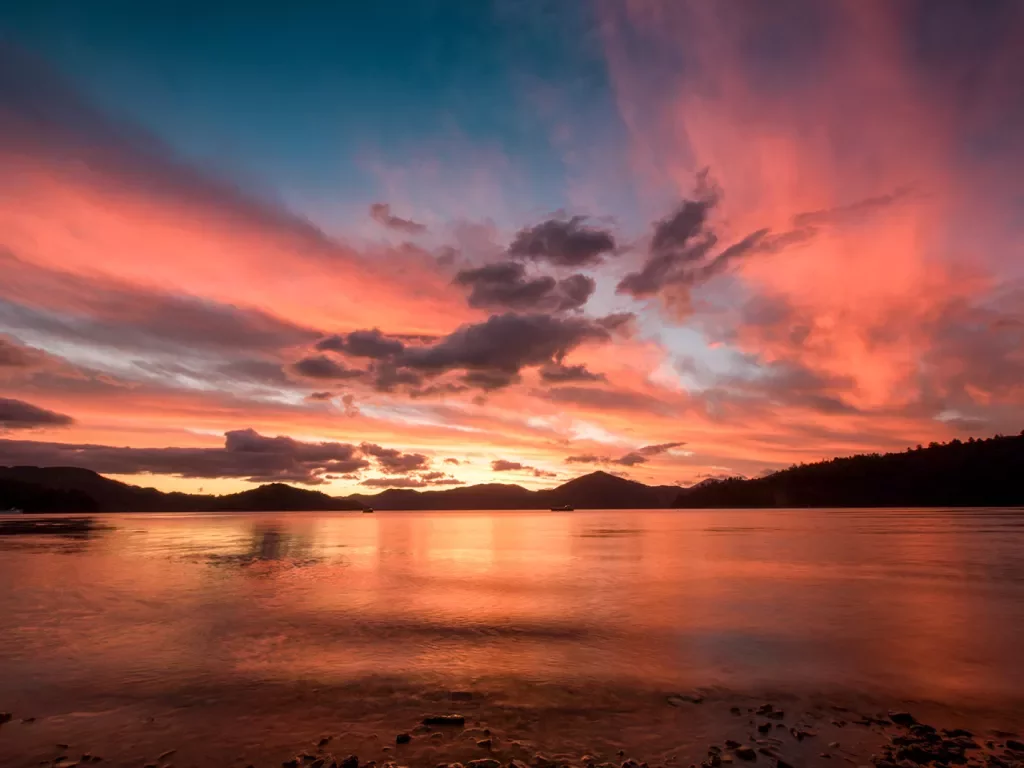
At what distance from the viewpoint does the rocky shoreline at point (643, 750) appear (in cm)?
1134

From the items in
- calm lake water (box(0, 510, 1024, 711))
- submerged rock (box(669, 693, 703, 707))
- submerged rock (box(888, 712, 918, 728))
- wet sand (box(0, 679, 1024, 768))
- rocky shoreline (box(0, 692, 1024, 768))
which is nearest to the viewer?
rocky shoreline (box(0, 692, 1024, 768))

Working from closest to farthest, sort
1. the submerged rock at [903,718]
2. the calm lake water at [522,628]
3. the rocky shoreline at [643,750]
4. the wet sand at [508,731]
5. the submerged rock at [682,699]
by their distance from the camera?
the rocky shoreline at [643,750]
the wet sand at [508,731]
the submerged rock at [903,718]
the submerged rock at [682,699]
the calm lake water at [522,628]

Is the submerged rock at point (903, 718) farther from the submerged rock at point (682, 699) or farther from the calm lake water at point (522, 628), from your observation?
the submerged rock at point (682, 699)

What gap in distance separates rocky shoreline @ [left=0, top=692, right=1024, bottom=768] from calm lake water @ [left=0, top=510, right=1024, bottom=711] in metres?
3.10

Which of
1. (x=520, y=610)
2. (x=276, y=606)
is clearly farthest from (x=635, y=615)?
(x=276, y=606)

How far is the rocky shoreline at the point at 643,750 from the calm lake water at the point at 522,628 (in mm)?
3104

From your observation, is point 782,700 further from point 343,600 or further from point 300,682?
point 343,600

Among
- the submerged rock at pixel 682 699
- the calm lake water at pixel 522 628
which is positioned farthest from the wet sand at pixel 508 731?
the calm lake water at pixel 522 628

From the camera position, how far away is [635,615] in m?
27.5

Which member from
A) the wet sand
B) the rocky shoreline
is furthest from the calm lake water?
the rocky shoreline

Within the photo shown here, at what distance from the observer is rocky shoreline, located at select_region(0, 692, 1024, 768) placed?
11.3 metres

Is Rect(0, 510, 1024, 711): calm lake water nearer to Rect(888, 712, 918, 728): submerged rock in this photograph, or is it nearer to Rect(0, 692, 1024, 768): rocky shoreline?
Rect(888, 712, 918, 728): submerged rock

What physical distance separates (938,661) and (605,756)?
1430 cm

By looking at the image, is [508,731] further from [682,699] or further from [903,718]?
[903,718]
